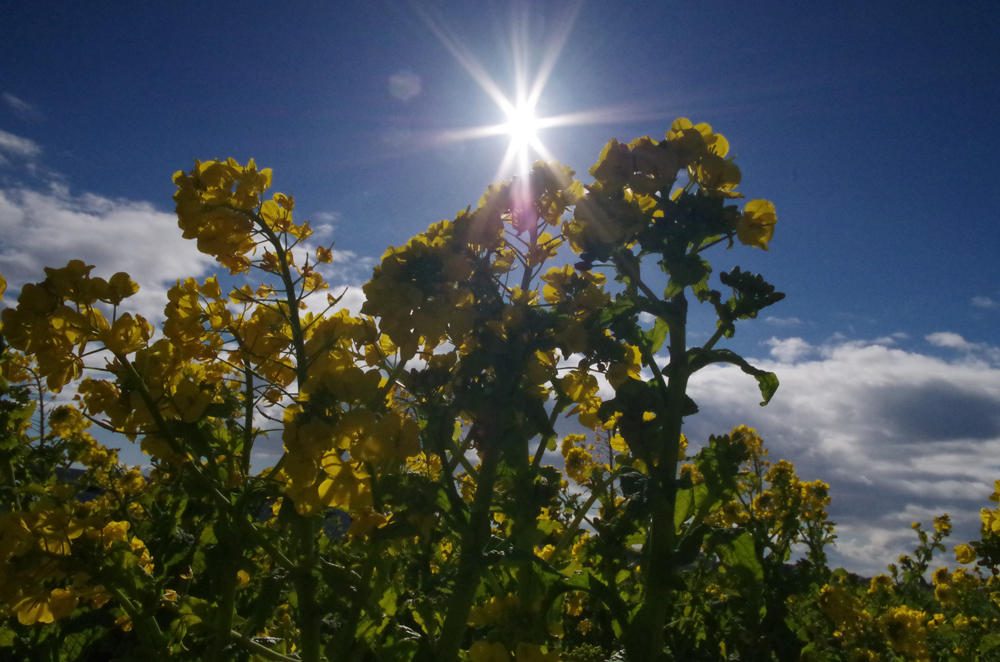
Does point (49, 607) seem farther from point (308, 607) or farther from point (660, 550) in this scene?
point (660, 550)

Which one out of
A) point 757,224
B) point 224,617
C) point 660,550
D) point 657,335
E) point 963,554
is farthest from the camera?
point 963,554

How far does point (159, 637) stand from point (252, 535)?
0.66 meters

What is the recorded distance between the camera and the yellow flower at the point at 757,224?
7.07ft

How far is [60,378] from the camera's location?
166cm

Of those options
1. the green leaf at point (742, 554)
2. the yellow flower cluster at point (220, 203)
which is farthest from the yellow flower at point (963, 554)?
the yellow flower cluster at point (220, 203)

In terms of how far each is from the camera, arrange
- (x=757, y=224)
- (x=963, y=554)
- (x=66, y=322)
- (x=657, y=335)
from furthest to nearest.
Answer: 1. (x=963, y=554)
2. (x=657, y=335)
3. (x=757, y=224)
4. (x=66, y=322)

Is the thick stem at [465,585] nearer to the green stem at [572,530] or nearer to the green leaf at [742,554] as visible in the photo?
the green stem at [572,530]

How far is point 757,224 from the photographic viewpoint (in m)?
2.16

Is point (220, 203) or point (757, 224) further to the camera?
point (757, 224)

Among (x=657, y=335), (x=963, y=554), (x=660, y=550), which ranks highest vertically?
(x=657, y=335)

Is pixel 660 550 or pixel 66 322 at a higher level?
pixel 66 322

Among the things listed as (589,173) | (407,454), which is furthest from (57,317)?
(589,173)

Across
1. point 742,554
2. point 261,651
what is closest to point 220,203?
point 261,651

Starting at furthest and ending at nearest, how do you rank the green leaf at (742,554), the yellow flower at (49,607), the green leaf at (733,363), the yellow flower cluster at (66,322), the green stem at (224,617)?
the green leaf at (742,554), the green leaf at (733,363), the green stem at (224,617), the yellow flower at (49,607), the yellow flower cluster at (66,322)
